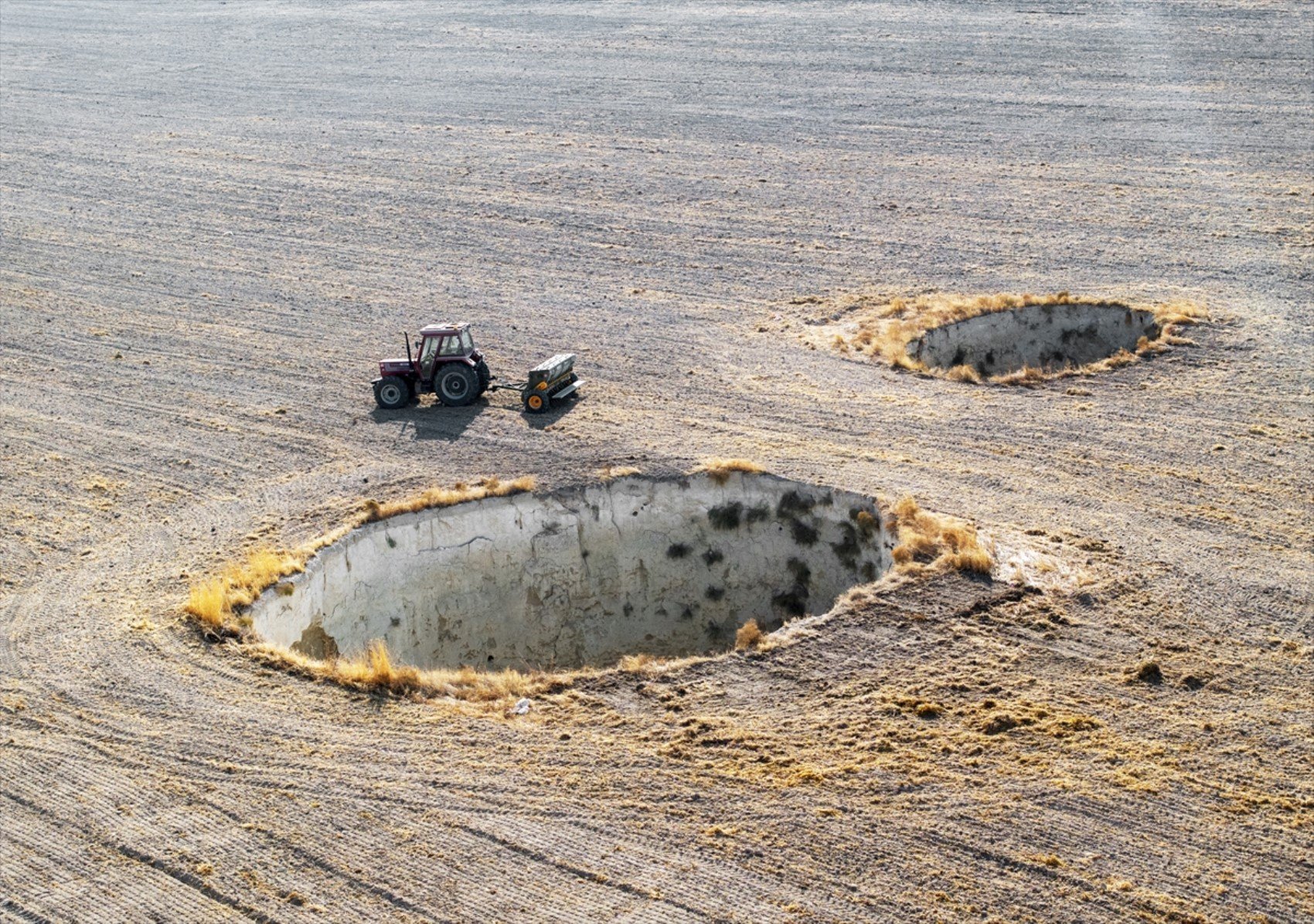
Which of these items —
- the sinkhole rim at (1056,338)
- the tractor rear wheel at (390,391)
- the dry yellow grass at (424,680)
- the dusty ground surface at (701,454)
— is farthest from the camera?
the sinkhole rim at (1056,338)

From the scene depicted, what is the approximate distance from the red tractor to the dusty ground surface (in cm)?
40

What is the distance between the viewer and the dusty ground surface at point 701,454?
11.6m

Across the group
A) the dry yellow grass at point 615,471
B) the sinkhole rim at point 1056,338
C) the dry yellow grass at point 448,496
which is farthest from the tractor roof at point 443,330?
the sinkhole rim at point 1056,338

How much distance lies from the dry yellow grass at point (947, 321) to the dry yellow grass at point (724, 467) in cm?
534

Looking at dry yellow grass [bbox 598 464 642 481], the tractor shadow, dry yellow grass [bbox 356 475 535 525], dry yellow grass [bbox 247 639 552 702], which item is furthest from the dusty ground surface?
dry yellow grass [bbox 356 475 535 525]

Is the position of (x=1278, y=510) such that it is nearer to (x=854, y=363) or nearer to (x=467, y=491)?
(x=854, y=363)

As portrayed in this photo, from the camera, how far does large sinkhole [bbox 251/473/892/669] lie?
1766 cm

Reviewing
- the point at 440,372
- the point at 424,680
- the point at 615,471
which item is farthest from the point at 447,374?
the point at 424,680

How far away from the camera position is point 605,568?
18.4 m

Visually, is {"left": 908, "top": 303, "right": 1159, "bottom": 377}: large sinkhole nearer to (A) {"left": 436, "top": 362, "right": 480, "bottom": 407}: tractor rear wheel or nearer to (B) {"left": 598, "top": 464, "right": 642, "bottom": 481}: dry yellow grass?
(B) {"left": 598, "top": 464, "right": 642, "bottom": 481}: dry yellow grass

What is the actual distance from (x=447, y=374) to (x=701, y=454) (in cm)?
460

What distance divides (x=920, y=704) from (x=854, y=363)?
10.6 metres

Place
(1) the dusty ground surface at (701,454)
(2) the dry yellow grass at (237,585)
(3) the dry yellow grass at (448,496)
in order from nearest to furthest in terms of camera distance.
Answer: (1) the dusty ground surface at (701,454) < (2) the dry yellow grass at (237,585) < (3) the dry yellow grass at (448,496)

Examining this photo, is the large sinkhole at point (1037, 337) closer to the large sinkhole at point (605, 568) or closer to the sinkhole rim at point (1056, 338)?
the sinkhole rim at point (1056, 338)
